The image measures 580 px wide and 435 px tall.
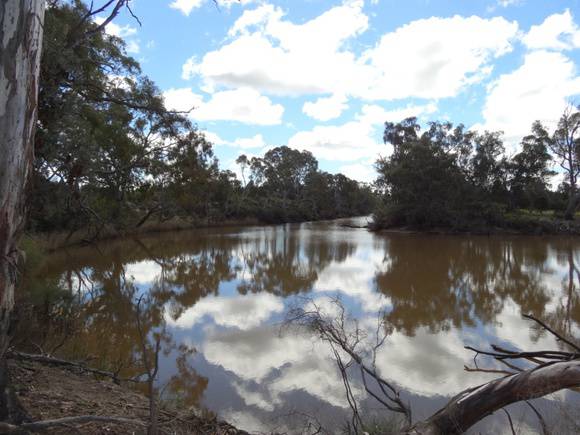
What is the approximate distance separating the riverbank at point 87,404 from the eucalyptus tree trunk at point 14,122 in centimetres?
61

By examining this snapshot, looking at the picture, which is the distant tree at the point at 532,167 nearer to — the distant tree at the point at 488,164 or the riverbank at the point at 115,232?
the distant tree at the point at 488,164

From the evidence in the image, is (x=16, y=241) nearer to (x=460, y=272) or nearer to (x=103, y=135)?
(x=103, y=135)

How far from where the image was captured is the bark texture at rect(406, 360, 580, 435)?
6.82 ft

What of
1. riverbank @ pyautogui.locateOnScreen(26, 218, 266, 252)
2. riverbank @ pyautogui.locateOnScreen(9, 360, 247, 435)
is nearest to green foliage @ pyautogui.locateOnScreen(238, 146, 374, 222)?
riverbank @ pyautogui.locateOnScreen(26, 218, 266, 252)

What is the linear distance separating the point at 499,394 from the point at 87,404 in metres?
2.56

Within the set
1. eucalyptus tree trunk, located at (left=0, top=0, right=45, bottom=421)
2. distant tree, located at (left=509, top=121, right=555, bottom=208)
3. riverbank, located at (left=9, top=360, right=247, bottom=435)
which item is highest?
distant tree, located at (left=509, top=121, right=555, bottom=208)

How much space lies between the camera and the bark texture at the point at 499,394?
2.08 m

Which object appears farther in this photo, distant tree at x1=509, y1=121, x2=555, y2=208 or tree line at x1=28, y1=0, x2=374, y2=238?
distant tree at x1=509, y1=121, x2=555, y2=208

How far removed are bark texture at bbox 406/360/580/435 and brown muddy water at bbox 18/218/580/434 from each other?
85cm

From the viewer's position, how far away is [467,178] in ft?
101

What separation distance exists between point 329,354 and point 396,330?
1.65 meters

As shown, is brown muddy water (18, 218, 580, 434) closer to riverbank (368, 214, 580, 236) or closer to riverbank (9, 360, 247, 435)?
riverbank (9, 360, 247, 435)

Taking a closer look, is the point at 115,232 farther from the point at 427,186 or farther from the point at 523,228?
the point at 523,228

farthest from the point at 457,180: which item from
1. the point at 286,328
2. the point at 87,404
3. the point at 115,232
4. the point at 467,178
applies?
the point at 87,404
